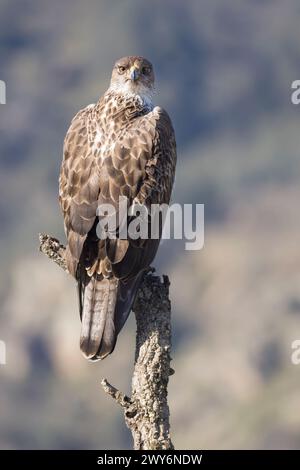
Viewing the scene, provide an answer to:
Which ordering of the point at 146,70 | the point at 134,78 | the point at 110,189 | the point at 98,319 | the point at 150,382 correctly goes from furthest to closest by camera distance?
the point at 146,70 → the point at 134,78 → the point at 110,189 → the point at 98,319 → the point at 150,382

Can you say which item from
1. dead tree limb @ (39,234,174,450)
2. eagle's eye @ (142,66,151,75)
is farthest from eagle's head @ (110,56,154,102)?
dead tree limb @ (39,234,174,450)

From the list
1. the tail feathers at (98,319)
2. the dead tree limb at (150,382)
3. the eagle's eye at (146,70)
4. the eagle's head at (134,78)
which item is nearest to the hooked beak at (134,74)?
the eagle's head at (134,78)

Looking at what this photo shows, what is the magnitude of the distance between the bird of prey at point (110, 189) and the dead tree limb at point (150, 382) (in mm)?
463

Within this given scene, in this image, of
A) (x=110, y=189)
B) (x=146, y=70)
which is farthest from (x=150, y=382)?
(x=146, y=70)

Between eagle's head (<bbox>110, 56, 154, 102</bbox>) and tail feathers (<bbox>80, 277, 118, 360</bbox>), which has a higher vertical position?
eagle's head (<bbox>110, 56, 154, 102</bbox>)

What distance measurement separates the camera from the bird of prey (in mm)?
11641

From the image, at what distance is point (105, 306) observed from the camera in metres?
11.6

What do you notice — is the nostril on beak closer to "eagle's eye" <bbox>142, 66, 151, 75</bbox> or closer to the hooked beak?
the hooked beak

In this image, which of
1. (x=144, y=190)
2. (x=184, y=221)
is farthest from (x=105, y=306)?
(x=184, y=221)

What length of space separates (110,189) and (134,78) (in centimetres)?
198

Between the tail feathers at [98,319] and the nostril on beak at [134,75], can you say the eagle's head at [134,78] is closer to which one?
the nostril on beak at [134,75]

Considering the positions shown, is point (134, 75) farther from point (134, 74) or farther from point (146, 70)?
point (146, 70)

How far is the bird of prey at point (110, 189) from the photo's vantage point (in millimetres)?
11641

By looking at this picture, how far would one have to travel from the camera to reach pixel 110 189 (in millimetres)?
12055
